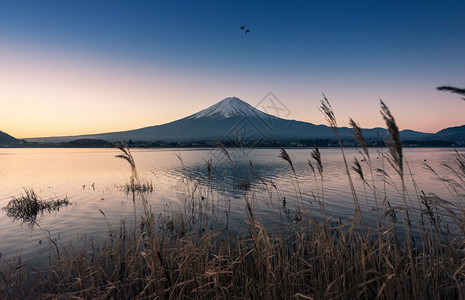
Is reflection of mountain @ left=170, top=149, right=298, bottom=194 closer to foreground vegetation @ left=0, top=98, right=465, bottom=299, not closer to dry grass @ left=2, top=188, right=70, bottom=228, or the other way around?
foreground vegetation @ left=0, top=98, right=465, bottom=299

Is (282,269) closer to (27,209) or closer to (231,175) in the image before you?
(27,209)

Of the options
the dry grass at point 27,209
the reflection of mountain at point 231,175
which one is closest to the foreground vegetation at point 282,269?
the reflection of mountain at point 231,175

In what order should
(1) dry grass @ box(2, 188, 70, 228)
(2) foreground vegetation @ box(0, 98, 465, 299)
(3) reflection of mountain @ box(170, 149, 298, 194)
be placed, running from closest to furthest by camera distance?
(2) foreground vegetation @ box(0, 98, 465, 299), (1) dry grass @ box(2, 188, 70, 228), (3) reflection of mountain @ box(170, 149, 298, 194)

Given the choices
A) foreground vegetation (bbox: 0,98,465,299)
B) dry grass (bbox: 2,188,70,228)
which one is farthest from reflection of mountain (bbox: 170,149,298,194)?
dry grass (bbox: 2,188,70,228)

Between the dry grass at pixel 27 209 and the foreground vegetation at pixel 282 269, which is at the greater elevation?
the foreground vegetation at pixel 282 269

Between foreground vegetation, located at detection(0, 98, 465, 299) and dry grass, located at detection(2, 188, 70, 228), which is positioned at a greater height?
foreground vegetation, located at detection(0, 98, 465, 299)

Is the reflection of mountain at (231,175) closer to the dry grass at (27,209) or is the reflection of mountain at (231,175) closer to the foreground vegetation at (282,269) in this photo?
the foreground vegetation at (282,269)

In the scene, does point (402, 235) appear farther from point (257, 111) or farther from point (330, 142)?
point (257, 111)

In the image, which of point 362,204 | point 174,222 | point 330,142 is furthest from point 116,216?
point 330,142

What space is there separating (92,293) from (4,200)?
17.3m

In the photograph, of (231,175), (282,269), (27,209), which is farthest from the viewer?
(231,175)

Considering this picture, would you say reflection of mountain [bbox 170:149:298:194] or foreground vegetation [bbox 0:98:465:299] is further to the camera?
reflection of mountain [bbox 170:149:298:194]

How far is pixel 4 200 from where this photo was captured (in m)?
16.2

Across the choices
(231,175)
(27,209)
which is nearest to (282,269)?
(27,209)
